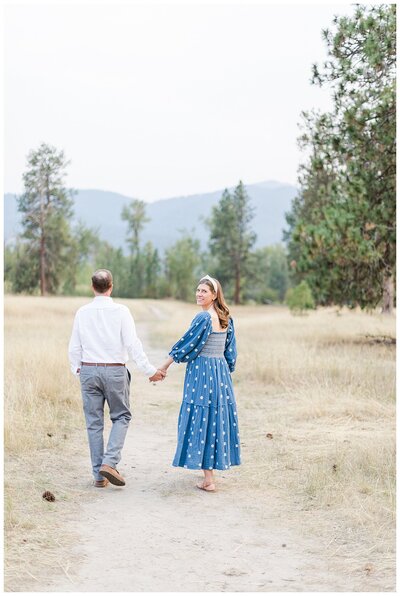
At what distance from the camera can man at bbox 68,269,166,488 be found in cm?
640

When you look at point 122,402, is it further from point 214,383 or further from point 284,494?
point 284,494

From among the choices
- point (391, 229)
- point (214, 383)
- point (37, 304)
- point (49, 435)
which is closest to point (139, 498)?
point (214, 383)

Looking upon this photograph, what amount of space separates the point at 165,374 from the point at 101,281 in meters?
0.93

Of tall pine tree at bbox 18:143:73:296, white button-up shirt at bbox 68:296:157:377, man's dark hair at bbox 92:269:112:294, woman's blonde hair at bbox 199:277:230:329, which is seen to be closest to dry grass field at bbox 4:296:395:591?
white button-up shirt at bbox 68:296:157:377

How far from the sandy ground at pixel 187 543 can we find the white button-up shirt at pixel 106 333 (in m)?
1.12

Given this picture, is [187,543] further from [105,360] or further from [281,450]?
[281,450]

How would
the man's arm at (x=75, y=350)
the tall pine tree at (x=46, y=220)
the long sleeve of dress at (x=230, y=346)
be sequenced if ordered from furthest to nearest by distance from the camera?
1. the tall pine tree at (x=46, y=220)
2. the long sleeve of dress at (x=230, y=346)
3. the man's arm at (x=75, y=350)

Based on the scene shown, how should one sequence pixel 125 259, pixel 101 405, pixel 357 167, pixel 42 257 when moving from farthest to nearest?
pixel 125 259 → pixel 42 257 → pixel 357 167 → pixel 101 405

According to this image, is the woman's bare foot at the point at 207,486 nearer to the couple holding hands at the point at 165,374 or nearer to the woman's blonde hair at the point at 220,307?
the couple holding hands at the point at 165,374

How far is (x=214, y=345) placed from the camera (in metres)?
6.50

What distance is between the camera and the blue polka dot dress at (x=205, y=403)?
6.39 meters

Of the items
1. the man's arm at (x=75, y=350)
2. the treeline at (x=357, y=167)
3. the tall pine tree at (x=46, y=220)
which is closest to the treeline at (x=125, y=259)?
the tall pine tree at (x=46, y=220)

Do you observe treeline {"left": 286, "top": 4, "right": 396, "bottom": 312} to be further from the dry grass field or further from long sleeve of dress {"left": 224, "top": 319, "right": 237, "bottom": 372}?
long sleeve of dress {"left": 224, "top": 319, "right": 237, "bottom": 372}

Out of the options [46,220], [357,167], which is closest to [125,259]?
[46,220]
